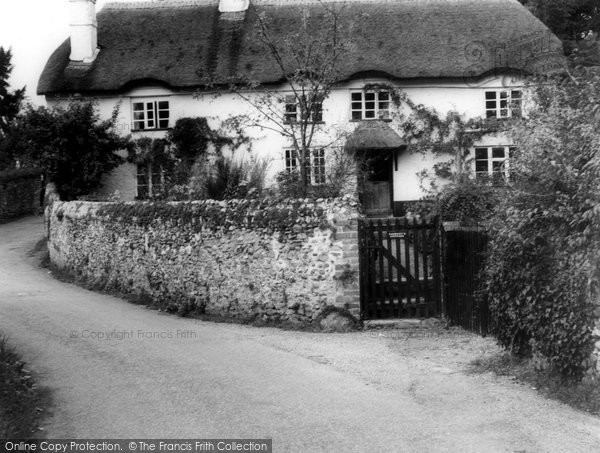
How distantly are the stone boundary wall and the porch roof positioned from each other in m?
10.5

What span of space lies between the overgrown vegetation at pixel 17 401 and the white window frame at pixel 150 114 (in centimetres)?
1917

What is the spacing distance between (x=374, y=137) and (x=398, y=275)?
44.9ft

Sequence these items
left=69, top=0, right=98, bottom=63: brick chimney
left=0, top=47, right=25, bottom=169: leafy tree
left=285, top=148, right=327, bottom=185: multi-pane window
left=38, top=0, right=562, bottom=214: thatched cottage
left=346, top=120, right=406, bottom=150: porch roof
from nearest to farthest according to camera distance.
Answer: left=285, top=148, right=327, bottom=185: multi-pane window < left=346, top=120, right=406, bottom=150: porch roof < left=38, top=0, right=562, bottom=214: thatched cottage < left=69, top=0, right=98, bottom=63: brick chimney < left=0, top=47, right=25, bottom=169: leafy tree

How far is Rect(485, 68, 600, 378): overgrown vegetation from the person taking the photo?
676 centimetres

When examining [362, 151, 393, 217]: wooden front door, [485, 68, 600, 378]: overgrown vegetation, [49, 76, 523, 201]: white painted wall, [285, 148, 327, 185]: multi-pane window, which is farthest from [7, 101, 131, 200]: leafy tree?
[485, 68, 600, 378]: overgrown vegetation

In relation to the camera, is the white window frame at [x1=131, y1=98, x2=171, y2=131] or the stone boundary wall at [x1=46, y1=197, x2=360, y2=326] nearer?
the stone boundary wall at [x1=46, y1=197, x2=360, y2=326]

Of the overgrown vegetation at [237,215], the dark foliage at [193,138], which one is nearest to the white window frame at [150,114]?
the dark foliage at [193,138]

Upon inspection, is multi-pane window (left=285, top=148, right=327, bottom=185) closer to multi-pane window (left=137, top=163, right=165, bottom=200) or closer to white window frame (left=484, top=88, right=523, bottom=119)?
multi-pane window (left=137, top=163, right=165, bottom=200)

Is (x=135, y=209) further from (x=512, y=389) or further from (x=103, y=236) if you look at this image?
(x=512, y=389)

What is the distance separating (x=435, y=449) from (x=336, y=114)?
21206mm

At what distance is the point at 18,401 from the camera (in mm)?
7219

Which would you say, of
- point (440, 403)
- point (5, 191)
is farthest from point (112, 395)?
point (5, 191)

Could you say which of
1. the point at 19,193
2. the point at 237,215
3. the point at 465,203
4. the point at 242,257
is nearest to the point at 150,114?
the point at 19,193

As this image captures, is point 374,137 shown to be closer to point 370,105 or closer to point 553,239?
point 370,105
